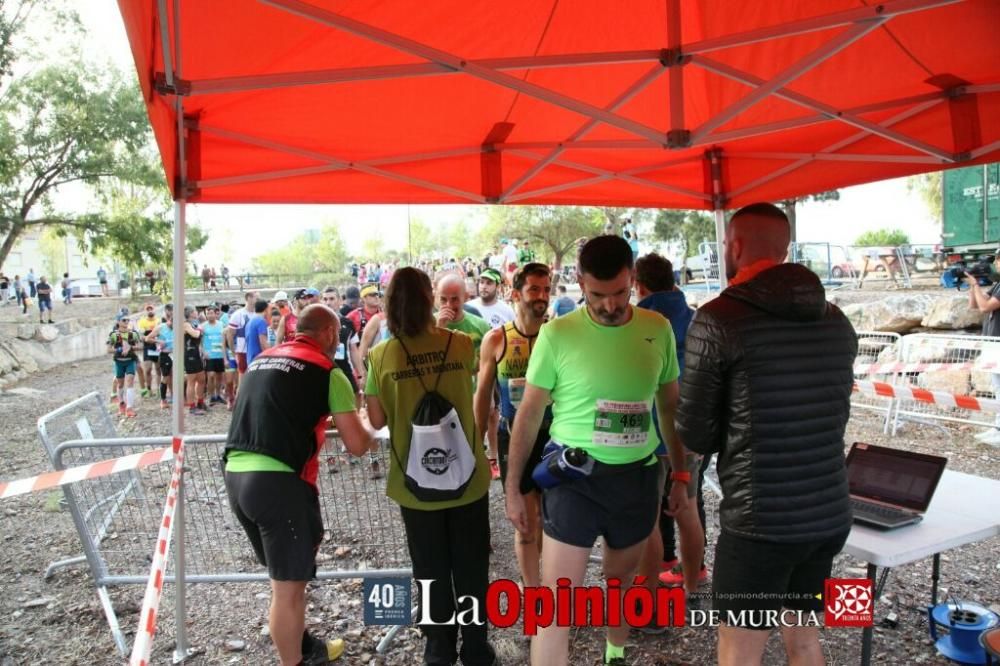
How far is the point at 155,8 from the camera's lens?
2449mm

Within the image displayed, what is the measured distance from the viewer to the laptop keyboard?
8.23 feet

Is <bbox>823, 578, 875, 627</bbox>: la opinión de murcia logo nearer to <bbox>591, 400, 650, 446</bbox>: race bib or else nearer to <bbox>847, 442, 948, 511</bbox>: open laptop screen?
<bbox>847, 442, 948, 511</bbox>: open laptop screen

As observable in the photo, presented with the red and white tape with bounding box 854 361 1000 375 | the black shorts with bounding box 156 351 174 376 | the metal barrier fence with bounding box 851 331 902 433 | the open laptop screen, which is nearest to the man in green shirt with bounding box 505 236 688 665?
the open laptop screen

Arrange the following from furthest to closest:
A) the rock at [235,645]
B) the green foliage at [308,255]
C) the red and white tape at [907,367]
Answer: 1. the green foliage at [308,255]
2. the red and white tape at [907,367]
3. the rock at [235,645]

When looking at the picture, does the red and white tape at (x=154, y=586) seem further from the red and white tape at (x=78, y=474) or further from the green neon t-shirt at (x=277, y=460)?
the green neon t-shirt at (x=277, y=460)

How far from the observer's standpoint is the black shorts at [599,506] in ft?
7.95

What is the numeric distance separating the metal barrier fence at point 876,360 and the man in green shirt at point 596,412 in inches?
265

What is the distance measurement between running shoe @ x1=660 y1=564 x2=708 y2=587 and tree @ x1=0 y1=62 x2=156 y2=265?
24780mm

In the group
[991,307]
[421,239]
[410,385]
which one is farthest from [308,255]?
[410,385]

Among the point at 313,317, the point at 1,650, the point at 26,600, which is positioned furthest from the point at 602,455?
the point at 26,600

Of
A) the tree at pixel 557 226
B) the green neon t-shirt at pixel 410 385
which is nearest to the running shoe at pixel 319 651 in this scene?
the green neon t-shirt at pixel 410 385

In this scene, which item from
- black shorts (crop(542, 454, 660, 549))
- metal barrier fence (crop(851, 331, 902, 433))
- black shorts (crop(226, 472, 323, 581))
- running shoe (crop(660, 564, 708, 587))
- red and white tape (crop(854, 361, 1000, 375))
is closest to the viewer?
black shorts (crop(542, 454, 660, 549))

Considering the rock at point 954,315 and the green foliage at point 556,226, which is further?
the green foliage at point 556,226

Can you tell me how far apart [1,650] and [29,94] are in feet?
80.2
